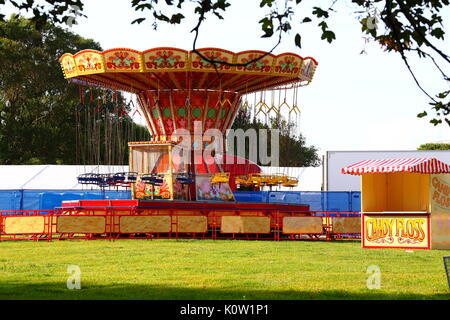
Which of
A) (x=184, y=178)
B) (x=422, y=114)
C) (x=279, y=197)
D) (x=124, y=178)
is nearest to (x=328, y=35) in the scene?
(x=422, y=114)

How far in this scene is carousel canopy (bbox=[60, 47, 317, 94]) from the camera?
26203mm

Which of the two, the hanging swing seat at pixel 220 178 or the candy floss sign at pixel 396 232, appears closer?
the candy floss sign at pixel 396 232

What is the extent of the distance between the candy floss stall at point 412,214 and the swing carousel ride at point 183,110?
498 centimetres

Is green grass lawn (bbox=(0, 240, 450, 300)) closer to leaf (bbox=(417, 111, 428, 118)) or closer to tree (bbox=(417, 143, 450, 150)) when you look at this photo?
leaf (bbox=(417, 111, 428, 118))

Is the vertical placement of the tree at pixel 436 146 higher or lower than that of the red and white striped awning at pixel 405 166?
higher

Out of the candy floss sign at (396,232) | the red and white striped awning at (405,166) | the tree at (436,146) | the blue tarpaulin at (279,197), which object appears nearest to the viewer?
the red and white striped awning at (405,166)

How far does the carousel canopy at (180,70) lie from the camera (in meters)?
26.2

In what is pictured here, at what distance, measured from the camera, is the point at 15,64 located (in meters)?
54.3

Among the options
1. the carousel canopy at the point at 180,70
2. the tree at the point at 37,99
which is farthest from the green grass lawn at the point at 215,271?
the tree at the point at 37,99

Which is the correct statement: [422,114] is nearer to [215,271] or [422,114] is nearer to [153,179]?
[215,271]

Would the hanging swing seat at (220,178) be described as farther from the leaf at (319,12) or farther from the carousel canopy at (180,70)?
the leaf at (319,12)

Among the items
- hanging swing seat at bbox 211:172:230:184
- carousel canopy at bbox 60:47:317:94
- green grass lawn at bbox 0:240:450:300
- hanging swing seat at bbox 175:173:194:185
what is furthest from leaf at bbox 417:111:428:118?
hanging swing seat at bbox 211:172:230:184

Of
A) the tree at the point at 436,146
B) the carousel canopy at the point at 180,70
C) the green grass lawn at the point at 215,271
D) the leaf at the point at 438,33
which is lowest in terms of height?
the green grass lawn at the point at 215,271

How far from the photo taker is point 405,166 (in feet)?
68.6
